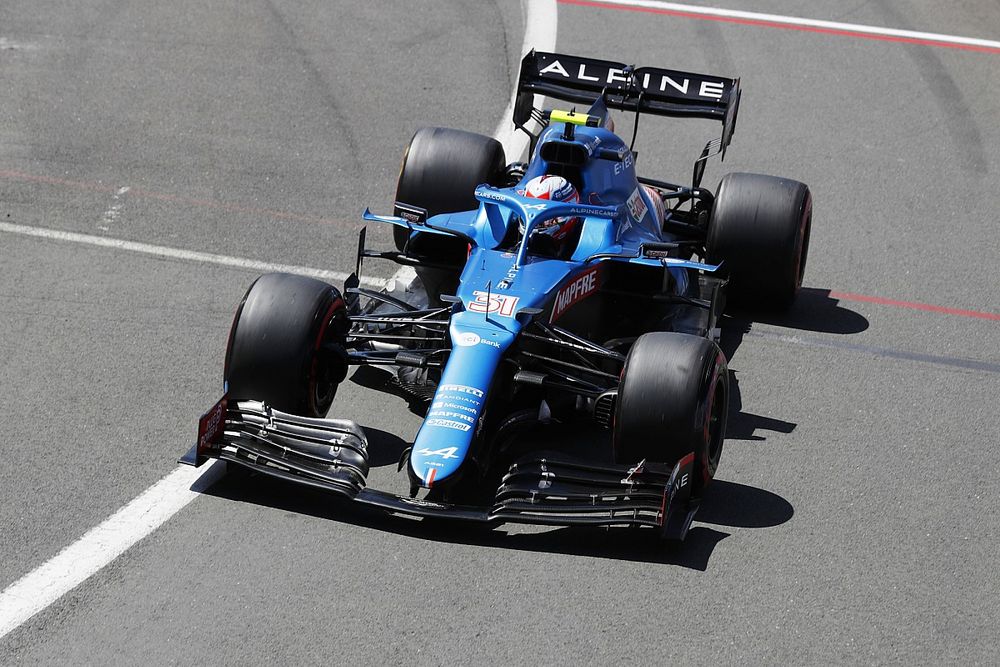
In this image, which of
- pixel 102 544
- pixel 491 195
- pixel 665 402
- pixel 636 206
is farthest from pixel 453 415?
pixel 636 206

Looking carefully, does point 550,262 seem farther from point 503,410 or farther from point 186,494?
point 186,494

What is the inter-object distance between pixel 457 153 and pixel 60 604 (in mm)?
4368

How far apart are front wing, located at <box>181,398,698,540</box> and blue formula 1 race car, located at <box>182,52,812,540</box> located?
0.01 metres

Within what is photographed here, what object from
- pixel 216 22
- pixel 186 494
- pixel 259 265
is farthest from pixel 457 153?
pixel 216 22

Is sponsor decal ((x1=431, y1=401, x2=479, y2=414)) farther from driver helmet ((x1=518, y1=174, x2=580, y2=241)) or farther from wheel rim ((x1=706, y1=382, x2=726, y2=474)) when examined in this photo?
driver helmet ((x1=518, y1=174, x2=580, y2=241))

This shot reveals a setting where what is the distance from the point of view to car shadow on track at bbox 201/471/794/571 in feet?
21.5

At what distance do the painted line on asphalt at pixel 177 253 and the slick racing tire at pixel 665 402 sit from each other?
3238 mm

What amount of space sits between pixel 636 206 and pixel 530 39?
635cm

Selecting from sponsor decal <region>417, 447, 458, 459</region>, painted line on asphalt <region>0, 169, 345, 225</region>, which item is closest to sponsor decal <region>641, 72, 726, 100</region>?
painted line on asphalt <region>0, 169, 345, 225</region>

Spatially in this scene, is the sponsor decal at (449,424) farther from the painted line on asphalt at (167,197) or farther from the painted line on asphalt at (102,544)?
the painted line on asphalt at (167,197)

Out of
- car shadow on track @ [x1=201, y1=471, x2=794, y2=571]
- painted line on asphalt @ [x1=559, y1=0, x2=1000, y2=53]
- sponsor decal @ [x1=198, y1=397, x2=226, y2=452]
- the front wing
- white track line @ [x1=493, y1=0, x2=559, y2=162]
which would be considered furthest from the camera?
painted line on asphalt @ [x1=559, y1=0, x2=1000, y2=53]

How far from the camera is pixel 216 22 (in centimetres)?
1477

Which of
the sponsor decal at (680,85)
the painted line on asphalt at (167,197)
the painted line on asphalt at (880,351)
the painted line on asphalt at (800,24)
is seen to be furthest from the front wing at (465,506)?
the painted line on asphalt at (800,24)

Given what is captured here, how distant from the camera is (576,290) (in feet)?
25.5
